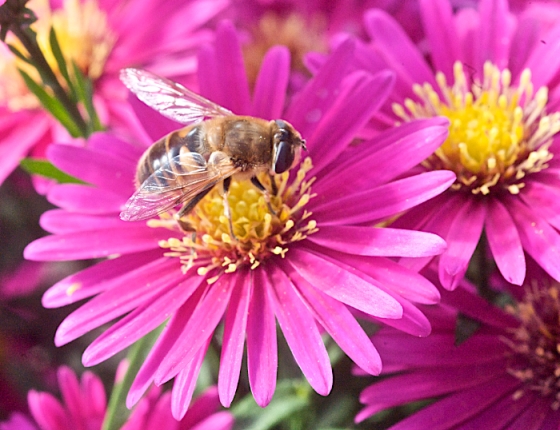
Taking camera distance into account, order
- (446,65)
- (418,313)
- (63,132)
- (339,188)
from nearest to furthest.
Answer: (418,313), (339,188), (446,65), (63,132)

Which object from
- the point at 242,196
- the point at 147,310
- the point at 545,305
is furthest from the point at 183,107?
the point at 545,305

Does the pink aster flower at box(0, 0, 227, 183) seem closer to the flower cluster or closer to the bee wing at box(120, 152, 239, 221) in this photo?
the flower cluster

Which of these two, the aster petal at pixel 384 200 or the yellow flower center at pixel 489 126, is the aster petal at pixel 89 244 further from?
the yellow flower center at pixel 489 126

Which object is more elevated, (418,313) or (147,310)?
(147,310)

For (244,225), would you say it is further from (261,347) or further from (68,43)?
(68,43)

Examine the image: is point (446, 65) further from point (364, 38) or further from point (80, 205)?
point (80, 205)

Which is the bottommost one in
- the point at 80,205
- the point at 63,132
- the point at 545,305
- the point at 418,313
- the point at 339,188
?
the point at 545,305

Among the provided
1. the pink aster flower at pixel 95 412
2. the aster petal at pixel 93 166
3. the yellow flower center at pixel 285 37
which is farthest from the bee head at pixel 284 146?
the yellow flower center at pixel 285 37
